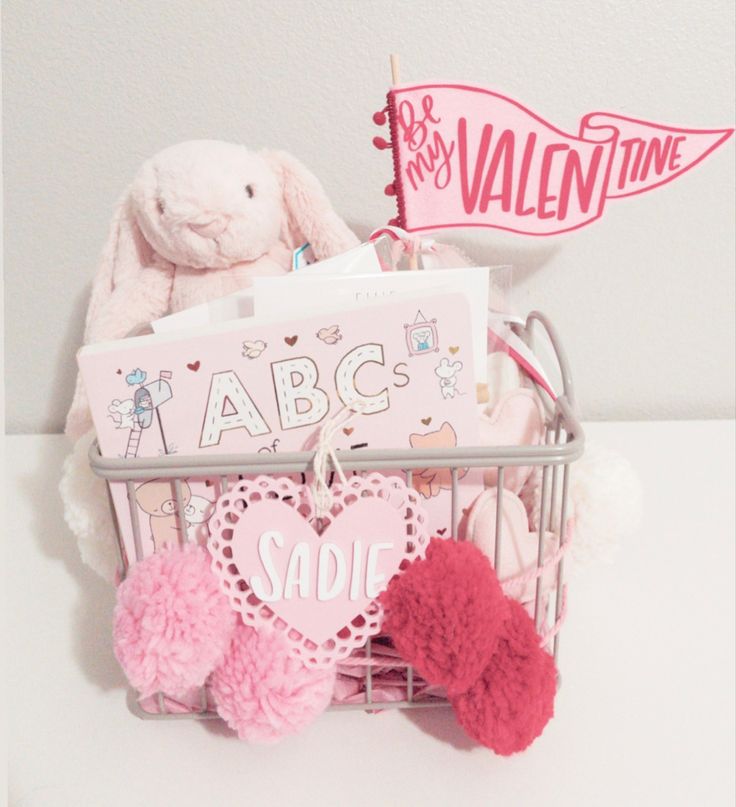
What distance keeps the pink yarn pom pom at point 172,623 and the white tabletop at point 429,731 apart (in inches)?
2.5

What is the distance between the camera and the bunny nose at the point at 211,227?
526 mm

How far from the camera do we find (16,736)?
0.47m

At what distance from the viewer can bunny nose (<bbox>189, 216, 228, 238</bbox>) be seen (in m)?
0.53

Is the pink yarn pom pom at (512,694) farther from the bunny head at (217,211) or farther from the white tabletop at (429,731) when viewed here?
the bunny head at (217,211)

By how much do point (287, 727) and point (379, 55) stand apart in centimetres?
54

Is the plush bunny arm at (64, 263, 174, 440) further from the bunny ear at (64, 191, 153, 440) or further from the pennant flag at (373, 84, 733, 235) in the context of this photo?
the pennant flag at (373, 84, 733, 235)

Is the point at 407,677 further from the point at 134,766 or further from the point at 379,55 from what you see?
the point at 379,55

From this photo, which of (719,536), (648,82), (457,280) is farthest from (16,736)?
(648,82)

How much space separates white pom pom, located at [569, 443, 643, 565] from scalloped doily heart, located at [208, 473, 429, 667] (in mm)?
134

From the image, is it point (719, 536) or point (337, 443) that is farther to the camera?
point (719, 536)

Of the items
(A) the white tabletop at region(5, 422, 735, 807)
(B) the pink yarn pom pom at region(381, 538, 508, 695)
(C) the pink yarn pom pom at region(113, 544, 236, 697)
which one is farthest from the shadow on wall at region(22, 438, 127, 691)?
(B) the pink yarn pom pom at region(381, 538, 508, 695)

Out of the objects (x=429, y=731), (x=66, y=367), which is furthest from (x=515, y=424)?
(x=66, y=367)

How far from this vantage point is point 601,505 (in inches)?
19.7

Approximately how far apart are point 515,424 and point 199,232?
26cm
